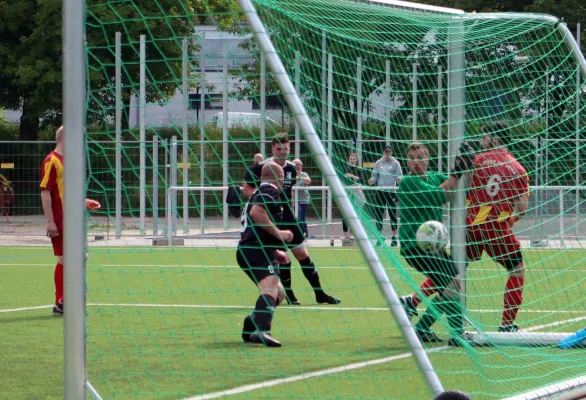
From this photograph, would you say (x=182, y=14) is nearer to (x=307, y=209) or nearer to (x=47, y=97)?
(x=307, y=209)

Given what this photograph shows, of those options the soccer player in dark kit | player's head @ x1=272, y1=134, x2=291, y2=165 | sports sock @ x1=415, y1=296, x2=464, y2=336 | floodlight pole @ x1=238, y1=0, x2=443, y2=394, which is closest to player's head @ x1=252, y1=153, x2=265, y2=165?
the soccer player in dark kit

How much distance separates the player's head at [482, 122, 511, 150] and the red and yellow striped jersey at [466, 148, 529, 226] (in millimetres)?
60

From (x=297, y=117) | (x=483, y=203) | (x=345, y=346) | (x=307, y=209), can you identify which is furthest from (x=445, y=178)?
(x=307, y=209)

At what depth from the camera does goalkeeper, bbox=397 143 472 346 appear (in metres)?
8.29

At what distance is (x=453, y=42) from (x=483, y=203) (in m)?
1.26

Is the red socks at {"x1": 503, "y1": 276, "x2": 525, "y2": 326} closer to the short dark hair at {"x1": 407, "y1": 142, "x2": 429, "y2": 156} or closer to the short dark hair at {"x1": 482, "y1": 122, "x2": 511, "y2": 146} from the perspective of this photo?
the short dark hair at {"x1": 482, "y1": 122, "x2": 511, "y2": 146}

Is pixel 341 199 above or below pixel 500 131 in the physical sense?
below

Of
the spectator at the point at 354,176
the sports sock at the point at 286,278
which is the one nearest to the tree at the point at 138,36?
the spectator at the point at 354,176

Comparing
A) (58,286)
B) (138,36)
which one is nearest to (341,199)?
(138,36)

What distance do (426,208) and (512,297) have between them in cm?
159

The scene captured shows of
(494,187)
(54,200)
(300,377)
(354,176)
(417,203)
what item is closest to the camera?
(354,176)

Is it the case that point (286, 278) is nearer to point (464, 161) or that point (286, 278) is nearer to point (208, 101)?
point (464, 161)

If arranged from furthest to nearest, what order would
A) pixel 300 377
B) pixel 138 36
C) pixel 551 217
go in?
pixel 551 217 → pixel 300 377 → pixel 138 36

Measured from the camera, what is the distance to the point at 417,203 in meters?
8.57
